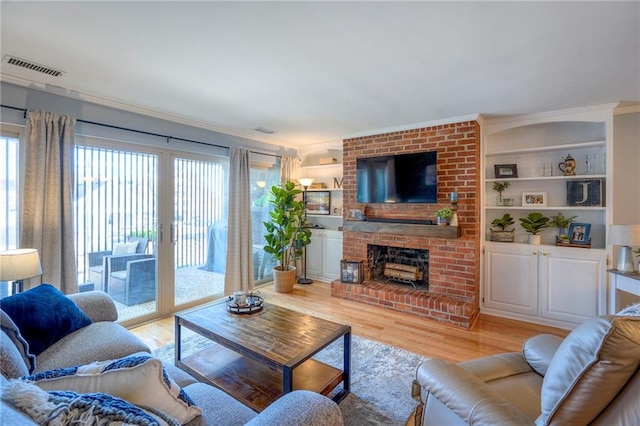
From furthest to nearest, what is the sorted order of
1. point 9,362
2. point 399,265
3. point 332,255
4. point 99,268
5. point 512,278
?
point 332,255 → point 399,265 → point 512,278 → point 99,268 → point 9,362

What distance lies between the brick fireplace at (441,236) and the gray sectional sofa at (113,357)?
2.68m

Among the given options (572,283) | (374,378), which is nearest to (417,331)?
(374,378)

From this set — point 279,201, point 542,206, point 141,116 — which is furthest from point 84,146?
point 542,206

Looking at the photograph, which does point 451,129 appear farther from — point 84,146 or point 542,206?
point 84,146

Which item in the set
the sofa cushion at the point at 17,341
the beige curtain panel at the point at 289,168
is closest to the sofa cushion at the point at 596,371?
the sofa cushion at the point at 17,341

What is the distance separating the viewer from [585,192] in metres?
3.22

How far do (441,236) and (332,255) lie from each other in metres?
1.93

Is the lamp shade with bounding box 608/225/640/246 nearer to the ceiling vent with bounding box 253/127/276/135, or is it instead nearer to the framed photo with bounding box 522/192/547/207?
the framed photo with bounding box 522/192/547/207

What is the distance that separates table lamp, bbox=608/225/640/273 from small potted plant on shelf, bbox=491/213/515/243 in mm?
948

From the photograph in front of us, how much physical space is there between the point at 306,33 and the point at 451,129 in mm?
2410

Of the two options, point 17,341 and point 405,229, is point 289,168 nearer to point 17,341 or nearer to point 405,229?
point 405,229

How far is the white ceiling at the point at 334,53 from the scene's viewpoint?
1.59 metres

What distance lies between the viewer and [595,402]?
965 millimetres

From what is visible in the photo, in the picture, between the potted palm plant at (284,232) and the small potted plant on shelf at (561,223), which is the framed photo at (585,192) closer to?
the small potted plant on shelf at (561,223)
